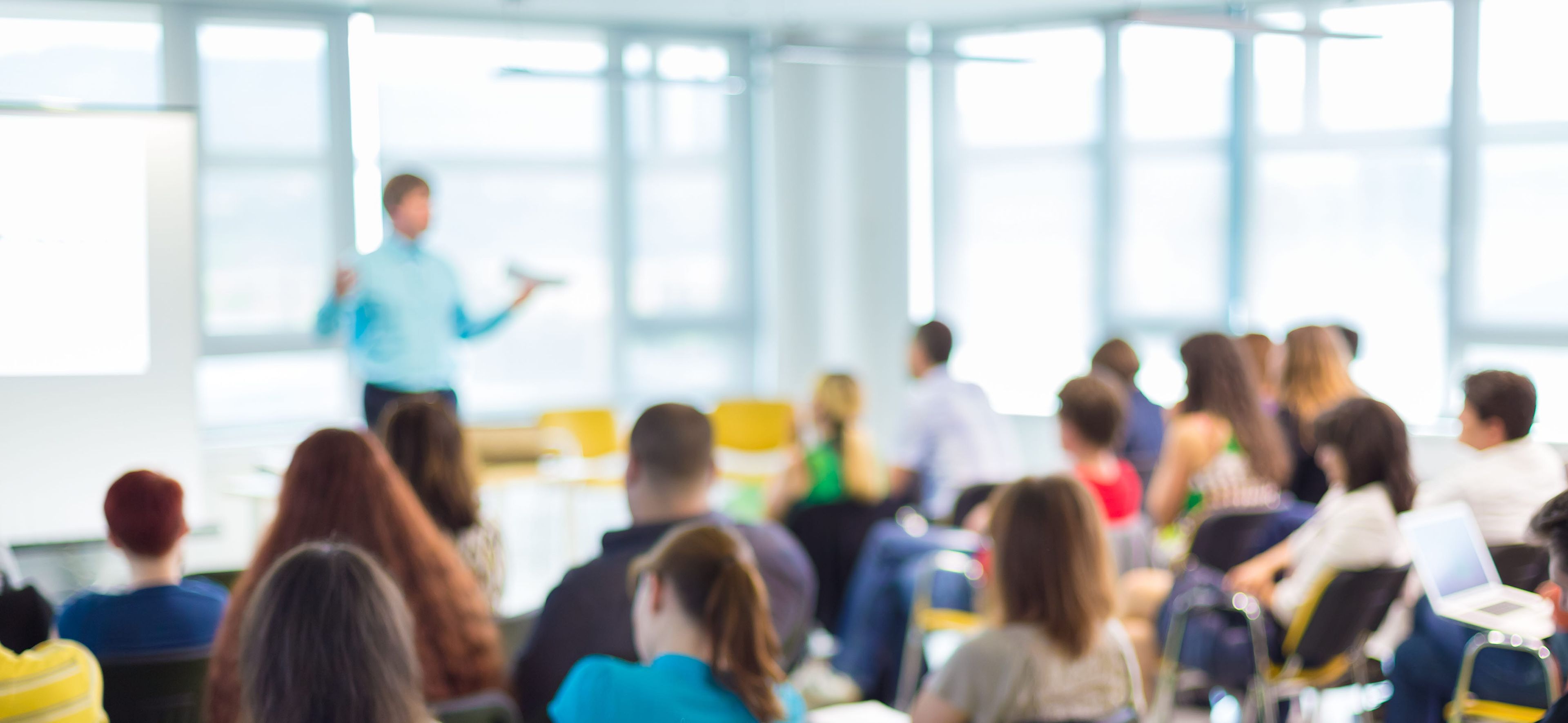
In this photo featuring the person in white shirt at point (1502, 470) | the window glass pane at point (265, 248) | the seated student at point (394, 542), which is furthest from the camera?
the window glass pane at point (265, 248)

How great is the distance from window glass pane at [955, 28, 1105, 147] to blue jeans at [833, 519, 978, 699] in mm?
4194

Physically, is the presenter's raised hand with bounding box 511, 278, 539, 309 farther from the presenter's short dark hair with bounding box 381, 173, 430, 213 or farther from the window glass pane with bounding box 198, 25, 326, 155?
the window glass pane with bounding box 198, 25, 326, 155

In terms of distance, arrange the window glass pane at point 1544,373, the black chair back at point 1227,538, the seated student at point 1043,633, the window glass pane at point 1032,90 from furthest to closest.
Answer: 1. the window glass pane at point 1032,90
2. the window glass pane at point 1544,373
3. the black chair back at point 1227,538
4. the seated student at point 1043,633

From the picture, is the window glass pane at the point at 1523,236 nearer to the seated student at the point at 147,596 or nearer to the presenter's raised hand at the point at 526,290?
the presenter's raised hand at the point at 526,290

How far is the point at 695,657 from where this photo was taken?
198cm

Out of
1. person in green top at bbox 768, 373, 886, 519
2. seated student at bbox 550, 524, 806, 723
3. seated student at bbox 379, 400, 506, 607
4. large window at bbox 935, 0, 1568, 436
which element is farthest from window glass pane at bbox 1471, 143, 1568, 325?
seated student at bbox 550, 524, 806, 723

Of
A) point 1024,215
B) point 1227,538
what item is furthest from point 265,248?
point 1227,538

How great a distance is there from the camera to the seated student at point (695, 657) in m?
1.90

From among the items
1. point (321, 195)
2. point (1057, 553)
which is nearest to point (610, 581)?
point (1057, 553)

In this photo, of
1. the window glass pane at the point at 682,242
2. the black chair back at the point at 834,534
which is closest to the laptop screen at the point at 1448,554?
the black chair back at the point at 834,534

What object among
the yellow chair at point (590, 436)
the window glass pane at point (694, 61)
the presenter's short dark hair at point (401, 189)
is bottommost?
the yellow chair at point (590, 436)

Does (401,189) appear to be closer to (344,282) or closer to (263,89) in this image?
(344,282)

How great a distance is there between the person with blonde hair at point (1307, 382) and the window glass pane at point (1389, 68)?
97.9 inches

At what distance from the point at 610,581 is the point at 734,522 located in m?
0.39
